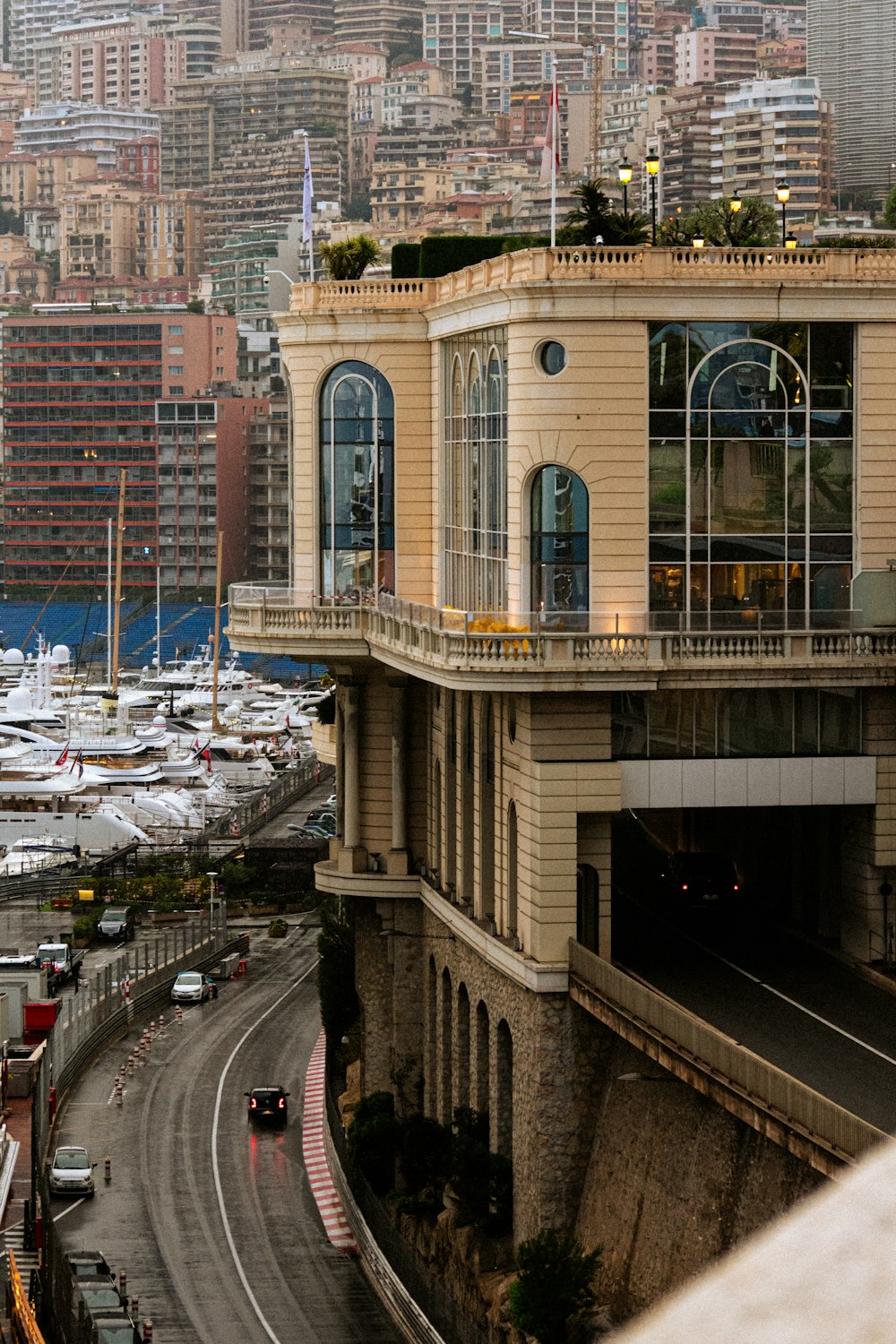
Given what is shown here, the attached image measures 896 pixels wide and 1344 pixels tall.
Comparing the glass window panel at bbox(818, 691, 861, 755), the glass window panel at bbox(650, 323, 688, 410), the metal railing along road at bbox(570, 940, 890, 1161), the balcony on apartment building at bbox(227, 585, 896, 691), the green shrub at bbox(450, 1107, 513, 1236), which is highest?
the glass window panel at bbox(650, 323, 688, 410)

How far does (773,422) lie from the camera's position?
103 ft

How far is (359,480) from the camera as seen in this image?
132 feet

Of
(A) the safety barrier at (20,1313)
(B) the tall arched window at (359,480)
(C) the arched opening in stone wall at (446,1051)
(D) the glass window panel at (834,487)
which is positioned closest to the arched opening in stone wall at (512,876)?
(D) the glass window panel at (834,487)

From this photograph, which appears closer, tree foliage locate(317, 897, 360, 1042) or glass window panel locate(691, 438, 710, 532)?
glass window panel locate(691, 438, 710, 532)

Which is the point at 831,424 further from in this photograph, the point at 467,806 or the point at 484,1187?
the point at 484,1187

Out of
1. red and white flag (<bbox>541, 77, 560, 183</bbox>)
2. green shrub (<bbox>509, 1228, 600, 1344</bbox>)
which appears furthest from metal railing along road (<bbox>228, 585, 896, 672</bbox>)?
red and white flag (<bbox>541, 77, 560, 183</bbox>)

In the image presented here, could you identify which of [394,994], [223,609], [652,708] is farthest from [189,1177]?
[223,609]

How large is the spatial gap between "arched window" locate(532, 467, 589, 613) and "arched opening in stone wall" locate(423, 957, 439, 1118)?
9478 mm

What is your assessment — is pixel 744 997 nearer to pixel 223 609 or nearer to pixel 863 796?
pixel 863 796

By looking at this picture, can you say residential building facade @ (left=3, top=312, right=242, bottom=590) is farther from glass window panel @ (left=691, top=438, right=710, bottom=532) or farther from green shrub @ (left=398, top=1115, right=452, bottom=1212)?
glass window panel @ (left=691, top=438, right=710, bottom=532)

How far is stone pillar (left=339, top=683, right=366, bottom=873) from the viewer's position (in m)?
40.9

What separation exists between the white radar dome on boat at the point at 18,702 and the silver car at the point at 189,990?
194ft

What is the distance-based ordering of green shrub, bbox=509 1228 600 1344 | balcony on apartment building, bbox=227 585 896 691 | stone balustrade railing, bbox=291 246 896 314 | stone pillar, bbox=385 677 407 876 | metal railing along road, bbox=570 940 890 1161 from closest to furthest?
metal railing along road, bbox=570 940 890 1161 < green shrub, bbox=509 1228 600 1344 < balcony on apartment building, bbox=227 585 896 691 < stone balustrade railing, bbox=291 246 896 314 < stone pillar, bbox=385 677 407 876

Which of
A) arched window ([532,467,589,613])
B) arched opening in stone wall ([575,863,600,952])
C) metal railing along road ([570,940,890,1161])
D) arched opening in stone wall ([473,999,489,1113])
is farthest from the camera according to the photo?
arched opening in stone wall ([473,999,489,1113])
